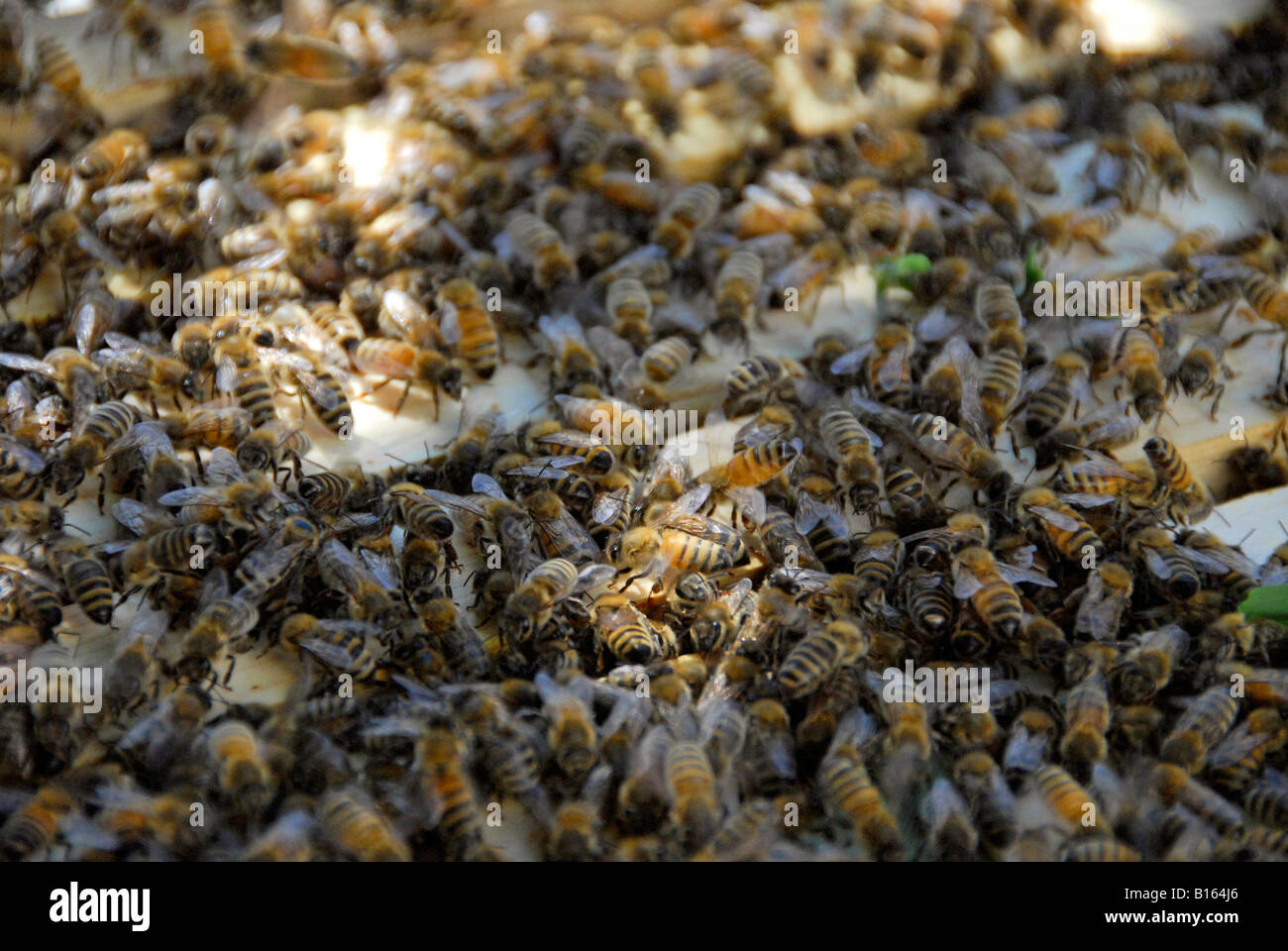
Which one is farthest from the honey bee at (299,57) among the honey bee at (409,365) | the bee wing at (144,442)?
the bee wing at (144,442)

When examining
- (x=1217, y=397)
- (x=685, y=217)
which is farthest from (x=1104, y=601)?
(x=685, y=217)

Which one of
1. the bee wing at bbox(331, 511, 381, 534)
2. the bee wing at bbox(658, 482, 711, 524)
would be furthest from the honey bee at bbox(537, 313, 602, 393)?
the bee wing at bbox(331, 511, 381, 534)

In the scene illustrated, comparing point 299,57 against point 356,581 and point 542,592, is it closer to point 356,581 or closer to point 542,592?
point 356,581

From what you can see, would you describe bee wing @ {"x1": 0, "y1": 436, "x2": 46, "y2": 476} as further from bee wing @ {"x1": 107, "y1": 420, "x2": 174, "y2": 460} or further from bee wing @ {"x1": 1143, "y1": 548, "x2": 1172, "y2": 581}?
bee wing @ {"x1": 1143, "y1": 548, "x2": 1172, "y2": 581}

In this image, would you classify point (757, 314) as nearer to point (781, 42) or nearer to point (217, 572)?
point (781, 42)

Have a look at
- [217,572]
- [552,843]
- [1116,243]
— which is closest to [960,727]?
[552,843]
